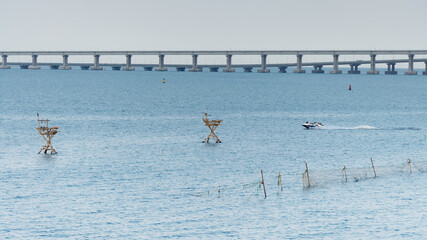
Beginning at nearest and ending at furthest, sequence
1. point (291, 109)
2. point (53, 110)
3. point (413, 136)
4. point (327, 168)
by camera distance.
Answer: point (327, 168), point (413, 136), point (53, 110), point (291, 109)

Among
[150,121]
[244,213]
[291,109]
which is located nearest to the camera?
[244,213]

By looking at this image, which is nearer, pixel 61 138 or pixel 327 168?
pixel 327 168

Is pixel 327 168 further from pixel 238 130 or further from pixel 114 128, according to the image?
pixel 114 128

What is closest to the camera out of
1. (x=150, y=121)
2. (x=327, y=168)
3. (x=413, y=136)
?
(x=327, y=168)

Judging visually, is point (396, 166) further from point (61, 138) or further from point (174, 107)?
point (174, 107)

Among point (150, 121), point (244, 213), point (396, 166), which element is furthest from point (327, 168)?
point (150, 121)

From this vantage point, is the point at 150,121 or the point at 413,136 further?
the point at 150,121

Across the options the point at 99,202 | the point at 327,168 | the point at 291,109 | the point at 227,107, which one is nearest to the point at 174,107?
the point at 227,107

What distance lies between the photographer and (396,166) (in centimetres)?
7350

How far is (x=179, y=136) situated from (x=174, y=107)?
202 ft

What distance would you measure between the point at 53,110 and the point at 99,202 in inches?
3614

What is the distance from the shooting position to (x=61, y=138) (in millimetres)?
95438

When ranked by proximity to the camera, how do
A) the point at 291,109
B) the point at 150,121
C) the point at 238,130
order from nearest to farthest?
the point at 238,130 < the point at 150,121 < the point at 291,109

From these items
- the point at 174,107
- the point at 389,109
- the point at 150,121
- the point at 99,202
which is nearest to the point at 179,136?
the point at 150,121
